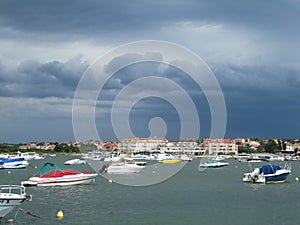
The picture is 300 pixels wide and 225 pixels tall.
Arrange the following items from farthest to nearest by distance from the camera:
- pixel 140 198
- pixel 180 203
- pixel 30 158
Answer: pixel 30 158 → pixel 140 198 → pixel 180 203

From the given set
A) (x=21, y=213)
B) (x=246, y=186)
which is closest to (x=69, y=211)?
(x=21, y=213)

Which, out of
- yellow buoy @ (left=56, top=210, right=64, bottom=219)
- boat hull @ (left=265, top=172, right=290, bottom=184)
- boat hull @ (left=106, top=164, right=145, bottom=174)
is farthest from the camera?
boat hull @ (left=106, top=164, right=145, bottom=174)

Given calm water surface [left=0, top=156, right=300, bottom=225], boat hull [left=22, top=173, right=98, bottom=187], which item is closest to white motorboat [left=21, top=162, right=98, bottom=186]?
boat hull [left=22, top=173, right=98, bottom=187]

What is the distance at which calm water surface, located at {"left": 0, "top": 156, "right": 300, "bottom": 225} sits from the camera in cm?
3022

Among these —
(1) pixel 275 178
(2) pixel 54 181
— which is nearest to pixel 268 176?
(1) pixel 275 178

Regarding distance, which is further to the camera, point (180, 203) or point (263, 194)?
point (263, 194)

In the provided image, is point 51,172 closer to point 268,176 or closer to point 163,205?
point 163,205

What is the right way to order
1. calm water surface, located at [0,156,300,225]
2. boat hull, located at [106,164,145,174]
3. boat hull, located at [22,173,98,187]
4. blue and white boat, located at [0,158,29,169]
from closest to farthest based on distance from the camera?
1. calm water surface, located at [0,156,300,225]
2. boat hull, located at [22,173,98,187]
3. boat hull, located at [106,164,145,174]
4. blue and white boat, located at [0,158,29,169]

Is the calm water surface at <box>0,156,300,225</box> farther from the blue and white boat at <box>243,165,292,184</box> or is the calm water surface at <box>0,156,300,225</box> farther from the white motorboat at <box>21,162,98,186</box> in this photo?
the blue and white boat at <box>243,165,292,184</box>

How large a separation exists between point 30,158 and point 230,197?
4606 inches

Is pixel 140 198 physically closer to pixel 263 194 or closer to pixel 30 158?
pixel 263 194

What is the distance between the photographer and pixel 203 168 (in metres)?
99.3

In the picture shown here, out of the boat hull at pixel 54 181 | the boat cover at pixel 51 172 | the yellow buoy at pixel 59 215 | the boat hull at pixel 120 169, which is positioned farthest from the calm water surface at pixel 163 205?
the boat hull at pixel 120 169

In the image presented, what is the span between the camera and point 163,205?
36906 mm
